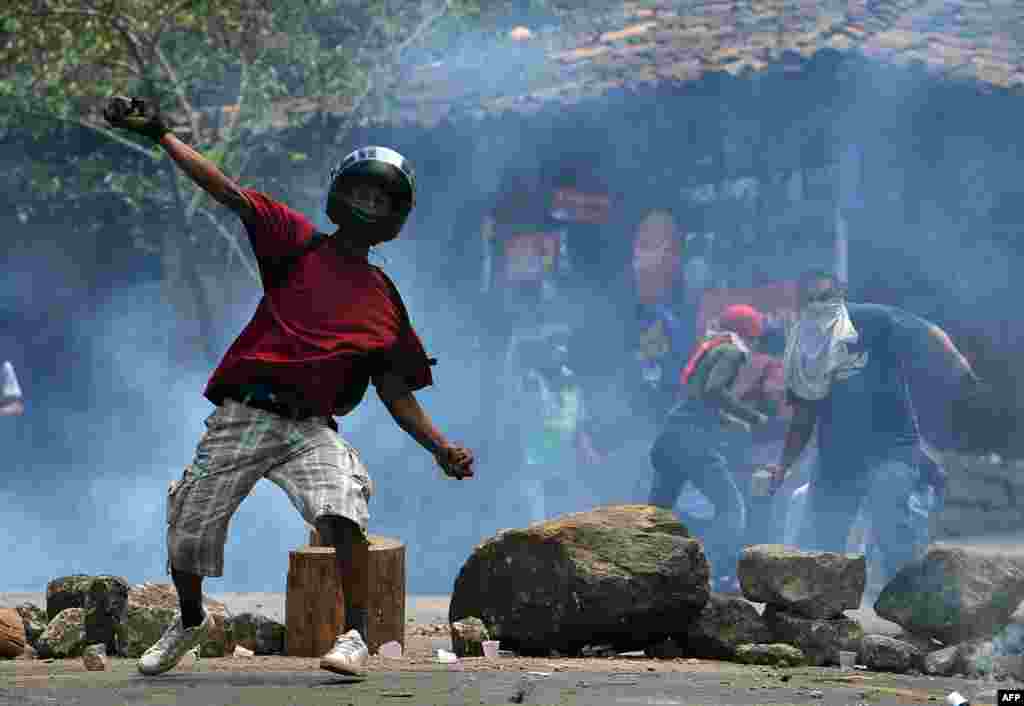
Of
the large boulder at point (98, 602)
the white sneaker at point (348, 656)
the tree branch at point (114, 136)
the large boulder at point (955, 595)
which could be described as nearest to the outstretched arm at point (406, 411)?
the white sneaker at point (348, 656)

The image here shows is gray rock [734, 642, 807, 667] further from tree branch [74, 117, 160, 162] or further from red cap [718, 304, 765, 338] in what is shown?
tree branch [74, 117, 160, 162]

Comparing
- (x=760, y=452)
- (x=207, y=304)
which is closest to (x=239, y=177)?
(x=207, y=304)

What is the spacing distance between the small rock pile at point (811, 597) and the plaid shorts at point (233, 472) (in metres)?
2.52

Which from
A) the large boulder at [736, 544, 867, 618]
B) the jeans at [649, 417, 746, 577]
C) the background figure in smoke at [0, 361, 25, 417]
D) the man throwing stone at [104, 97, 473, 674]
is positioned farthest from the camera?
the background figure in smoke at [0, 361, 25, 417]

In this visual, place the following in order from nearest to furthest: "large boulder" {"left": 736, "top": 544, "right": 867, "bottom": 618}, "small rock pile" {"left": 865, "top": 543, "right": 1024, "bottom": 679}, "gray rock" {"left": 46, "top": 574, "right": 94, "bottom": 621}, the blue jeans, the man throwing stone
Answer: the man throwing stone < "small rock pile" {"left": 865, "top": 543, "right": 1024, "bottom": 679} < "gray rock" {"left": 46, "top": 574, "right": 94, "bottom": 621} < "large boulder" {"left": 736, "top": 544, "right": 867, "bottom": 618} < the blue jeans

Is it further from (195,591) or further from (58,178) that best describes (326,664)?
(58,178)

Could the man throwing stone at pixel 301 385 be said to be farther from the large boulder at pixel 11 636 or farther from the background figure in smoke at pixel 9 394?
the background figure in smoke at pixel 9 394

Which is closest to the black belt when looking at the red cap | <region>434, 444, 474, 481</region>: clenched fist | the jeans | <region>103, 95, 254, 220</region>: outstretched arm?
<region>434, 444, 474, 481</region>: clenched fist

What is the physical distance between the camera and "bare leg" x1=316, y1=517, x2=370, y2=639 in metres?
5.54

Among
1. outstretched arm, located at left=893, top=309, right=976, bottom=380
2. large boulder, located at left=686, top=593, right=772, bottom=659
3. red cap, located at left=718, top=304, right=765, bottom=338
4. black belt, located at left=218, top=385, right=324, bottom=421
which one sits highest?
red cap, located at left=718, top=304, right=765, bottom=338

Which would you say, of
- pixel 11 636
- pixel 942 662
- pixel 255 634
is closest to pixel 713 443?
pixel 942 662

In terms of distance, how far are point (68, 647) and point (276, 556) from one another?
25.7 feet

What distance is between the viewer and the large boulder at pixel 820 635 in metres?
7.28

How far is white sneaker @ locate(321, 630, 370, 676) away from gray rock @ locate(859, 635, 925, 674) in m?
2.55
